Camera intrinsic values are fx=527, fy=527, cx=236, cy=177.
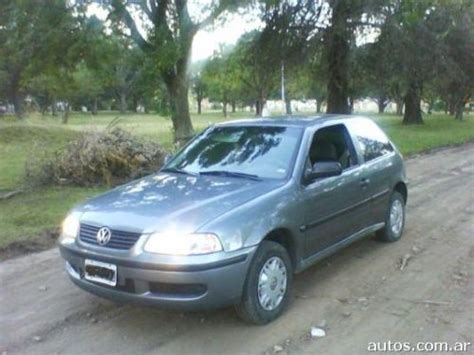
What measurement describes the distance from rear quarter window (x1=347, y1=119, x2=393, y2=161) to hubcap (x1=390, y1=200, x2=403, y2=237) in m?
0.68

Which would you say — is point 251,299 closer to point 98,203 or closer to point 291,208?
point 291,208

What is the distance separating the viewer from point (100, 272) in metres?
3.94

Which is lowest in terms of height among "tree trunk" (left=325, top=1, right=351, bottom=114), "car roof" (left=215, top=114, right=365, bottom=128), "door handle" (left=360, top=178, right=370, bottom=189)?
"door handle" (left=360, top=178, right=370, bottom=189)

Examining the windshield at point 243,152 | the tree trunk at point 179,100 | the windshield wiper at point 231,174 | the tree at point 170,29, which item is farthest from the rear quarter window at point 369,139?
the tree trunk at point 179,100

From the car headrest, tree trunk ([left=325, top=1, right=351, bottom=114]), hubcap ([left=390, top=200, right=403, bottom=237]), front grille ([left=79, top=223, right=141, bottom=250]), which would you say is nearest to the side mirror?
the car headrest

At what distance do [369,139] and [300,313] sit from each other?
2644 mm

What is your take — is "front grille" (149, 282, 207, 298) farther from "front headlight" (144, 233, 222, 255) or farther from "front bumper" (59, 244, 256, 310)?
"front headlight" (144, 233, 222, 255)

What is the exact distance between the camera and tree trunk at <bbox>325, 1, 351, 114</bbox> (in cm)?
1844

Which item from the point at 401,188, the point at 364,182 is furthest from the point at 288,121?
the point at 401,188

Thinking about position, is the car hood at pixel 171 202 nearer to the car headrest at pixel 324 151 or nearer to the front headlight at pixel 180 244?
the front headlight at pixel 180 244

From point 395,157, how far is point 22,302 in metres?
4.57

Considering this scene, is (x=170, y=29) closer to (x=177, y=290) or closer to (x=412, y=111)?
(x=177, y=290)

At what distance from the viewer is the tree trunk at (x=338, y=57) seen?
18.4 metres

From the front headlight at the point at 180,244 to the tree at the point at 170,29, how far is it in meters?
10.7
